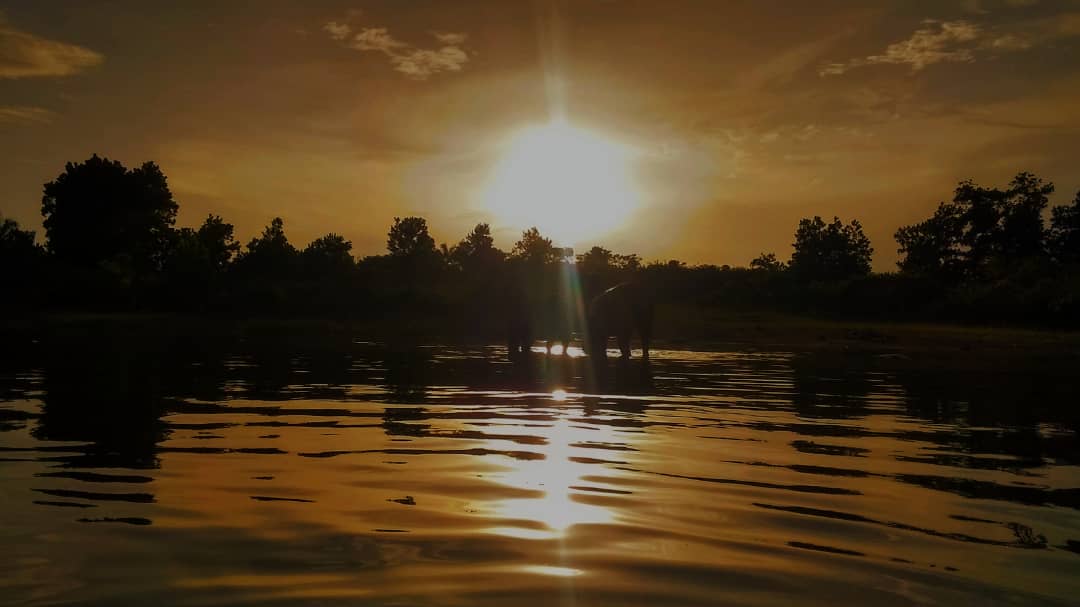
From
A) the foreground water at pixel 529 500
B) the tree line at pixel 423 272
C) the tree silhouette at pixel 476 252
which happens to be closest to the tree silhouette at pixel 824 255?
the tree line at pixel 423 272

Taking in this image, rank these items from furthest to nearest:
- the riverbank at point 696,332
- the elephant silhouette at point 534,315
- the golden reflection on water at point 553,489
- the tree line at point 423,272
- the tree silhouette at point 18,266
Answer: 1. the tree silhouette at point 18,266
2. the tree line at point 423,272
3. the riverbank at point 696,332
4. the elephant silhouette at point 534,315
5. the golden reflection on water at point 553,489

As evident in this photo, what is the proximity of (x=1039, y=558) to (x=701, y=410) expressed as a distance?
6.85 metres

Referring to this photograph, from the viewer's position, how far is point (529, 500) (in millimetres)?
5672

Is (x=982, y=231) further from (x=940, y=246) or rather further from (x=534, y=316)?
(x=534, y=316)

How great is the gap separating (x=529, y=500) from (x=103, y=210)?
86576 millimetres

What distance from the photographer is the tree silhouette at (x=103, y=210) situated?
79.5 metres

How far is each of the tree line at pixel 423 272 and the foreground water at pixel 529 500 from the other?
30.1 metres

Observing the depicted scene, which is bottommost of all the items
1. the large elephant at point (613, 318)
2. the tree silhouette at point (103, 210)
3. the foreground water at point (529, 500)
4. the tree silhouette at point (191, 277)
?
the foreground water at point (529, 500)

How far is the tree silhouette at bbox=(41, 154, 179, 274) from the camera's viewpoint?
79500 mm

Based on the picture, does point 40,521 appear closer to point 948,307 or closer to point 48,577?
point 48,577

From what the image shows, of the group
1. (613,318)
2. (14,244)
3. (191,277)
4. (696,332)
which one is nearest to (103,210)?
(14,244)

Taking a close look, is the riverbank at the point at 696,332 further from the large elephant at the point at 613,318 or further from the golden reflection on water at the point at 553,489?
the golden reflection on water at the point at 553,489

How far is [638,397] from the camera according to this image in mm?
12945

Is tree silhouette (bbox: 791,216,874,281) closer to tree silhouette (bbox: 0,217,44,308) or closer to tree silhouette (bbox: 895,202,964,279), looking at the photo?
tree silhouette (bbox: 895,202,964,279)
